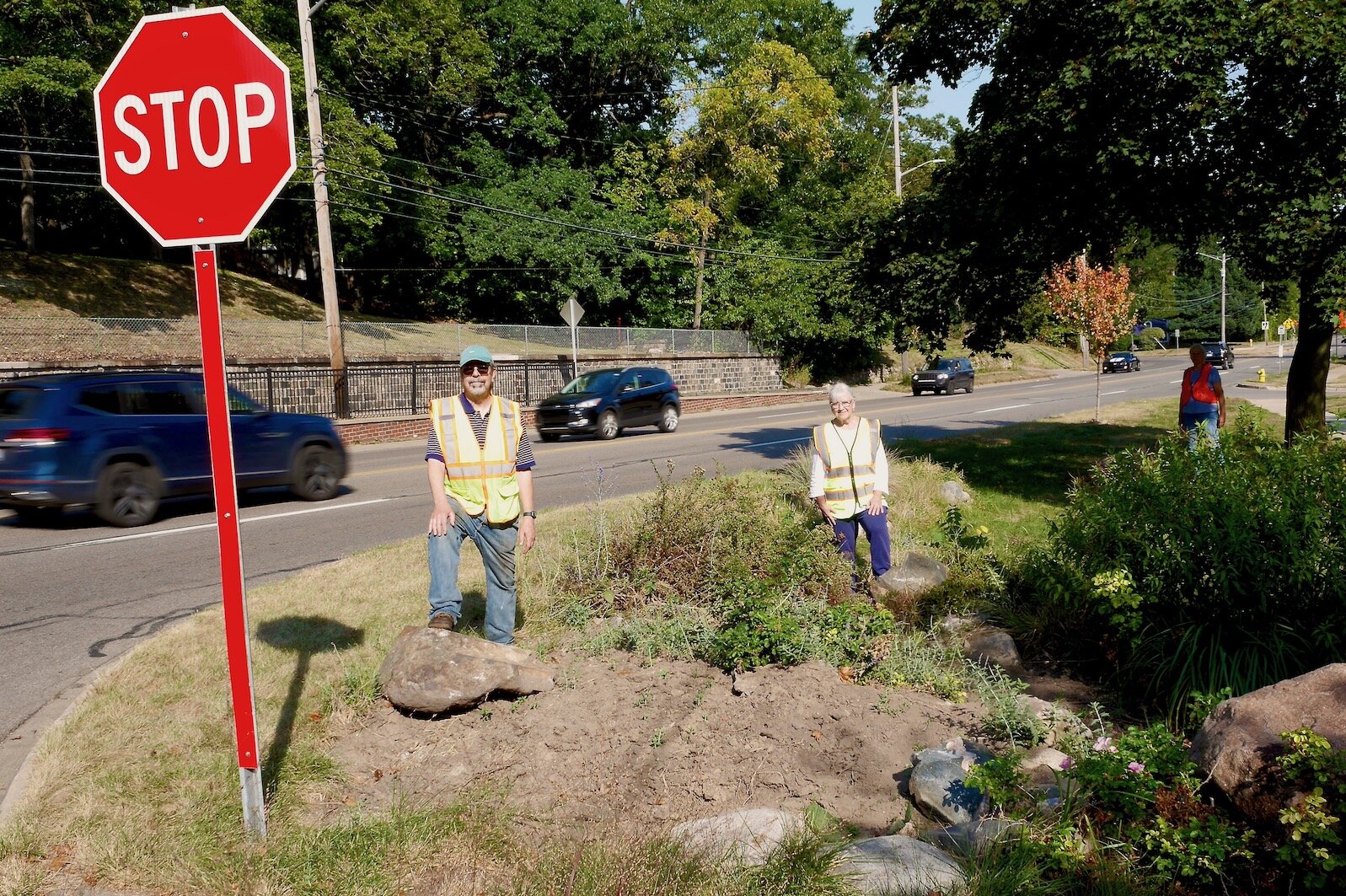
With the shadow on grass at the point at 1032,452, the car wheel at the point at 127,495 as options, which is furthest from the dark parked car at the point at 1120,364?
the car wheel at the point at 127,495

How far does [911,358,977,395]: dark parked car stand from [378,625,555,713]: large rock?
4048 cm

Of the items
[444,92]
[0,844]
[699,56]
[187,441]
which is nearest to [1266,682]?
[0,844]

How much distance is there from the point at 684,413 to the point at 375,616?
93.5ft

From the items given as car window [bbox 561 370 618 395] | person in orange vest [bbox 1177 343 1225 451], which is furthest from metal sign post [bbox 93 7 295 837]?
car window [bbox 561 370 618 395]

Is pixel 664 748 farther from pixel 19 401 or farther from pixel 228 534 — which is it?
pixel 19 401

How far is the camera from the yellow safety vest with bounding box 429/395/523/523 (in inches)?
228

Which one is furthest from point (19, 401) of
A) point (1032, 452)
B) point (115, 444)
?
point (1032, 452)

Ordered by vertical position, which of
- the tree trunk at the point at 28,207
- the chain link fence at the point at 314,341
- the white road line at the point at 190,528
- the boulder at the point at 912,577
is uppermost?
the tree trunk at the point at 28,207

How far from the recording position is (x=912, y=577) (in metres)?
7.46

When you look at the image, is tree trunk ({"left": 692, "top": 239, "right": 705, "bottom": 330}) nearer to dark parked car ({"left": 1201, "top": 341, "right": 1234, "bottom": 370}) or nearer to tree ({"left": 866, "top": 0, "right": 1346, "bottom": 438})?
tree ({"left": 866, "top": 0, "right": 1346, "bottom": 438})

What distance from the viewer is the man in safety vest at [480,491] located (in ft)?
19.0

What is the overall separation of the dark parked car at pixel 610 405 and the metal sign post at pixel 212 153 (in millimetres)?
19092

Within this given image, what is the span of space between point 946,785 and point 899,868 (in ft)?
2.44

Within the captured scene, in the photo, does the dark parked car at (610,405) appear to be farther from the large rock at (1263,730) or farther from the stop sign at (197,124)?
the large rock at (1263,730)
